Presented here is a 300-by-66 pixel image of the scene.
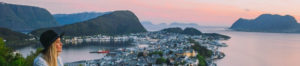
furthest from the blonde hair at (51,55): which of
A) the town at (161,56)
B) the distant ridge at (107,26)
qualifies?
the distant ridge at (107,26)

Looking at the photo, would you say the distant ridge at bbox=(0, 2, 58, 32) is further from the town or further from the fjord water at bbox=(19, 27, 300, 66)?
the town

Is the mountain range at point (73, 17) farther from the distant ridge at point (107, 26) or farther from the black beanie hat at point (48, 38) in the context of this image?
the black beanie hat at point (48, 38)

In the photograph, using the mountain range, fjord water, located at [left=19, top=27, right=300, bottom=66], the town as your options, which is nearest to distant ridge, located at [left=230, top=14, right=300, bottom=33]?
fjord water, located at [left=19, top=27, right=300, bottom=66]

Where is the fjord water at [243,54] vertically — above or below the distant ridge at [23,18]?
below

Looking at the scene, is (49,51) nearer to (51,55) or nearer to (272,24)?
(51,55)

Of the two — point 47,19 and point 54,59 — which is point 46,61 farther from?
point 47,19

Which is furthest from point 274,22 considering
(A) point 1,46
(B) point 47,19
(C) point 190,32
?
(A) point 1,46

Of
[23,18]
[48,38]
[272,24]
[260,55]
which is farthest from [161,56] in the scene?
[272,24]

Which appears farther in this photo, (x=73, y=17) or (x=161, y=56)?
(x=73, y=17)

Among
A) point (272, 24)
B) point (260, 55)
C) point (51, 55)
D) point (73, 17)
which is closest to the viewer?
point (51, 55)
